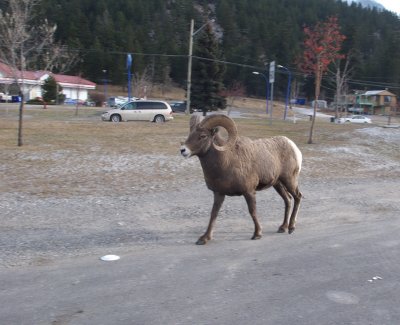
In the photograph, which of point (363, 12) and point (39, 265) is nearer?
point (39, 265)

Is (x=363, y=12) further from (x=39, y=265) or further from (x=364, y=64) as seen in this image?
(x=39, y=265)

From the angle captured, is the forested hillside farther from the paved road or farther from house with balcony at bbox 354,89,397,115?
the paved road

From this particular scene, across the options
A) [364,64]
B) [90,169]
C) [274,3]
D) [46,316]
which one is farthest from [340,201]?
[274,3]

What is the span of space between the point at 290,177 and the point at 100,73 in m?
95.6

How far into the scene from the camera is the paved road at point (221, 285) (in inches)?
180

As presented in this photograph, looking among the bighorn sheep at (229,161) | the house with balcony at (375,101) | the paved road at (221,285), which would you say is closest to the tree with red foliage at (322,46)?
the bighorn sheep at (229,161)

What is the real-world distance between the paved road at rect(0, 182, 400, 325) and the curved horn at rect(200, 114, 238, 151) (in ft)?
4.85

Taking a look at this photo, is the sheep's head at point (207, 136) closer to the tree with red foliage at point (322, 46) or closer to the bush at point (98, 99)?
the tree with red foliage at point (322, 46)

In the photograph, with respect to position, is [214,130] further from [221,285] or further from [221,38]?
[221,38]

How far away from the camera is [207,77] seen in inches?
2377

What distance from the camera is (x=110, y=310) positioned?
4.65 metres

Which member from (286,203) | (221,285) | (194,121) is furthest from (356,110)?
(221,285)

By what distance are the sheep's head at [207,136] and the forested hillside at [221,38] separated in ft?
258

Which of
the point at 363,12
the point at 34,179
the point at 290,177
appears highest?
the point at 363,12
